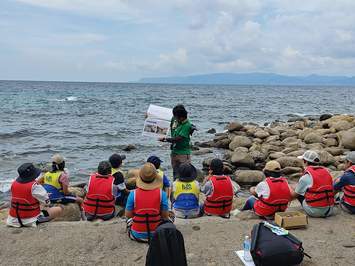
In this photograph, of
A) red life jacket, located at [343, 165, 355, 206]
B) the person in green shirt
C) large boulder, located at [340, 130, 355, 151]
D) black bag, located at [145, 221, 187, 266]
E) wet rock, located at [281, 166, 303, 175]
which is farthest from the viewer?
large boulder, located at [340, 130, 355, 151]

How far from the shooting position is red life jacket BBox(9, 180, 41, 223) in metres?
5.93

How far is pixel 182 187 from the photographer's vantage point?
6.46 metres

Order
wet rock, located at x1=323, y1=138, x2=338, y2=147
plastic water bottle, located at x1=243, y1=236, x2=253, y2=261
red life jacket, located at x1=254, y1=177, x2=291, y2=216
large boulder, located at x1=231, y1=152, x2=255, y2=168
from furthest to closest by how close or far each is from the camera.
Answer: wet rock, located at x1=323, y1=138, x2=338, y2=147, large boulder, located at x1=231, y1=152, x2=255, y2=168, red life jacket, located at x1=254, y1=177, x2=291, y2=216, plastic water bottle, located at x1=243, y1=236, x2=253, y2=261

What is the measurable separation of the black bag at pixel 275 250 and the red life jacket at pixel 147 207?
1366mm

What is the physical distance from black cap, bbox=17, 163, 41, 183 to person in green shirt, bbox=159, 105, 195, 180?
2511 millimetres

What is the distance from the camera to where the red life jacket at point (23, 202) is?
19.5 feet

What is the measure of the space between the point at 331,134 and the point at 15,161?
48.7 ft

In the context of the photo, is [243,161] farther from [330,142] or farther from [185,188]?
[185,188]

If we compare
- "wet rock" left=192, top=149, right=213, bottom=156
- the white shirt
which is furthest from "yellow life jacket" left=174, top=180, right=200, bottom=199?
"wet rock" left=192, top=149, right=213, bottom=156

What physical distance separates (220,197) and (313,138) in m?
13.0

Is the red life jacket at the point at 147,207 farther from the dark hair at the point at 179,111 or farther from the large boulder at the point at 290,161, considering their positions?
the large boulder at the point at 290,161

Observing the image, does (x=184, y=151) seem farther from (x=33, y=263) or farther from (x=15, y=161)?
(x=15, y=161)

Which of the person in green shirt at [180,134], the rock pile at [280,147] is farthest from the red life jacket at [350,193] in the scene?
the rock pile at [280,147]

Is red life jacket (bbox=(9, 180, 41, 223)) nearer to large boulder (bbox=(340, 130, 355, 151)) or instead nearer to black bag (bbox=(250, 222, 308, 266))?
black bag (bbox=(250, 222, 308, 266))
